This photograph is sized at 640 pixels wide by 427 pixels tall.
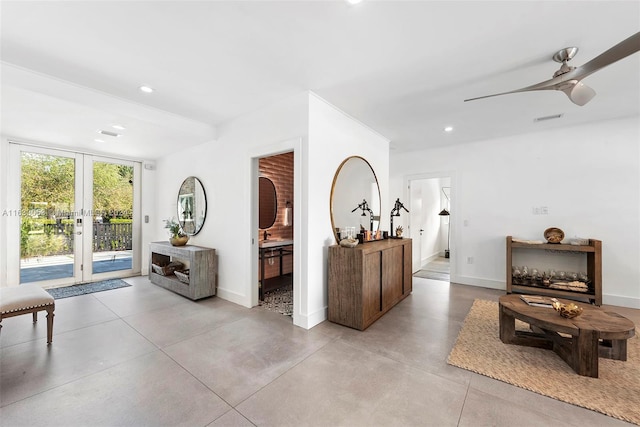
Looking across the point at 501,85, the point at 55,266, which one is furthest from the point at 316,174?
the point at 55,266

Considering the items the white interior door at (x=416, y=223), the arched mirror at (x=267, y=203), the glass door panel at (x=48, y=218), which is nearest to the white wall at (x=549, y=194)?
the white interior door at (x=416, y=223)

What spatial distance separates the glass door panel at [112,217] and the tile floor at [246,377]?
209cm

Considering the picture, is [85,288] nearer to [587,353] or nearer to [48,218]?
[48,218]

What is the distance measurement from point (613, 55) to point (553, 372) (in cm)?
239

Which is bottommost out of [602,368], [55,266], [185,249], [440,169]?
[602,368]

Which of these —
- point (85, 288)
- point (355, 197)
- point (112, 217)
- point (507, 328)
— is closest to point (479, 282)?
point (507, 328)

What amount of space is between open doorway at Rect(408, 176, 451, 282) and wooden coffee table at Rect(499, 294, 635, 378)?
2.80 metres

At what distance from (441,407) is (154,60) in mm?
3680

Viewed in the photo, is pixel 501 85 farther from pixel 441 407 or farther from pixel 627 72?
pixel 441 407

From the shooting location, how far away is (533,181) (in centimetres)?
442

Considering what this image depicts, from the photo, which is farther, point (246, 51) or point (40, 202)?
point (40, 202)

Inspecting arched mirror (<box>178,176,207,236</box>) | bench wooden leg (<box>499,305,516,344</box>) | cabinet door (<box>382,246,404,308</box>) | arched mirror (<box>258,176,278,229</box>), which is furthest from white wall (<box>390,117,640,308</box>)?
arched mirror (<box>178,176,207,236</box>)

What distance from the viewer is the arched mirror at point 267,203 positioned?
188 inches

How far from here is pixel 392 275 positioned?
3.67 meters
